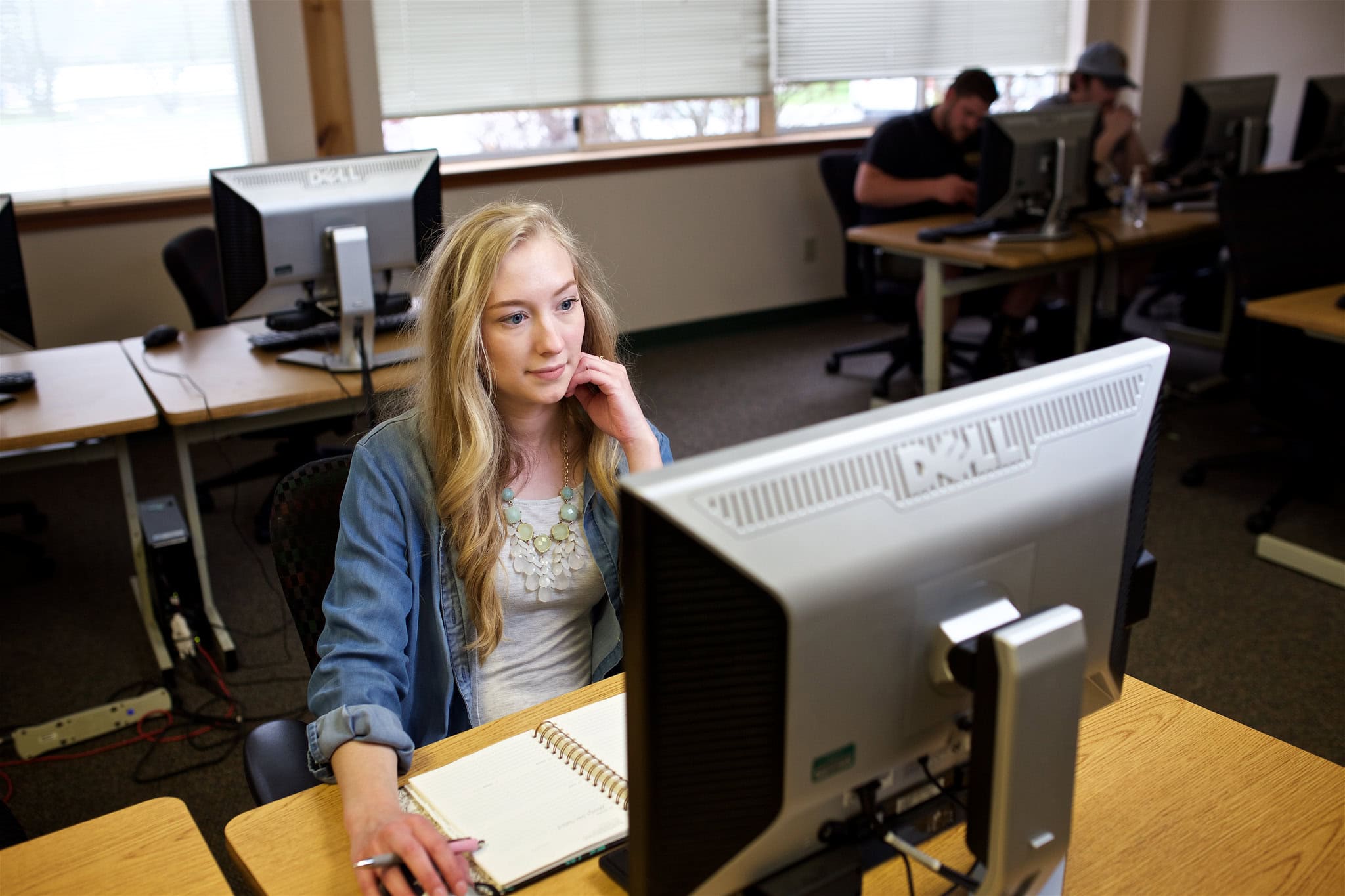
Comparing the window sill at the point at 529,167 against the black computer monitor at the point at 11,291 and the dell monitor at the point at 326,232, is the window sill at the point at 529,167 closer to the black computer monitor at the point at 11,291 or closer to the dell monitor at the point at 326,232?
the black computer monitor at the point at 11,291

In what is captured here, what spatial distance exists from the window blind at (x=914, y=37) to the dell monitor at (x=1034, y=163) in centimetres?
188

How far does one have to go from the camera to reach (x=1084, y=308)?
13.4 ft

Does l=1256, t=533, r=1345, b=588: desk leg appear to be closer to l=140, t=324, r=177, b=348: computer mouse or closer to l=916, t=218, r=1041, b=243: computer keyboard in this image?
l=916, t=218, r=1041, b=243: computer keyboard

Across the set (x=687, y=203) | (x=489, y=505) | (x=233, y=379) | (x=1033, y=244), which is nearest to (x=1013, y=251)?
(x=1033, y=244)

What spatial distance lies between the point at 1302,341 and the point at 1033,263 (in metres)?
0.81

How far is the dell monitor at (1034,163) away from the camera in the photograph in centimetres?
369

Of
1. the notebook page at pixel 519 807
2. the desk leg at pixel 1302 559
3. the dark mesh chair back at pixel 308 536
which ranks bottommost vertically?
the desk leg at pixel 1302 559

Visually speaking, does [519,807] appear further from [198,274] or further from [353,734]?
[198,274]

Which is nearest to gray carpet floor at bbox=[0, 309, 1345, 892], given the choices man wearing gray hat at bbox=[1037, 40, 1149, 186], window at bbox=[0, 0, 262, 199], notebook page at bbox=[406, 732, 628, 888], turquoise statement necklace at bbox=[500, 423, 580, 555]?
turquoise statement necklace at bbox=[500, 423, 580, 555]

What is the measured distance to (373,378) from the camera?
2.60 meters

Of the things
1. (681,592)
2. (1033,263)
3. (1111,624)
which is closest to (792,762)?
(681,592)

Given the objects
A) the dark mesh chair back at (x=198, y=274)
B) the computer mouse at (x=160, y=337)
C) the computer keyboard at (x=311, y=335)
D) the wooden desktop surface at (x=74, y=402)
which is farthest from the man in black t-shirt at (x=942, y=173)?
the wooden desktop surface at (x=74, y=402)

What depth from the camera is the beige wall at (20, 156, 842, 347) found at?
4.07 metres

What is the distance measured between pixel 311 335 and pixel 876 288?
229 cm
